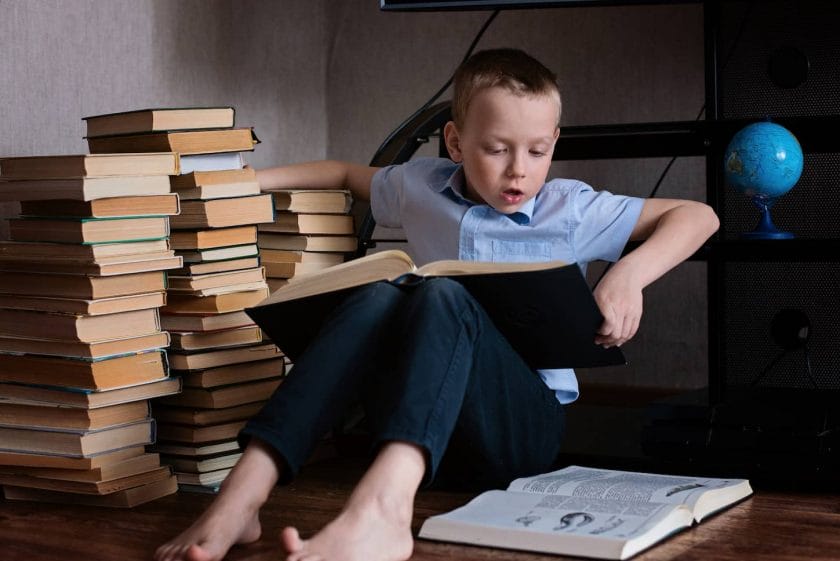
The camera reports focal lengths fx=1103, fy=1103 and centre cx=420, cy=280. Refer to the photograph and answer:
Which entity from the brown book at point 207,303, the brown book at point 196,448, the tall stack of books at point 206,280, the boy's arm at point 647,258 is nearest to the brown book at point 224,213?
the tall stack of books at point 206,280

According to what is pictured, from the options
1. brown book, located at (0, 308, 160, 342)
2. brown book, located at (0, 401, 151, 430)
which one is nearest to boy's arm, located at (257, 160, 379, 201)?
brown book, located at (0, 308, 160, 342)

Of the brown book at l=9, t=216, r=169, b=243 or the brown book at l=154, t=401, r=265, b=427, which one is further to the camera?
the brown book at l=154, t=401, r=265, b=427

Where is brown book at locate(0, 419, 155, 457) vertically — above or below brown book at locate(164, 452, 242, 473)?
above

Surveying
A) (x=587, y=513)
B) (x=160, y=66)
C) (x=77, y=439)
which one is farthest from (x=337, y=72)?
(x=587, y=513)

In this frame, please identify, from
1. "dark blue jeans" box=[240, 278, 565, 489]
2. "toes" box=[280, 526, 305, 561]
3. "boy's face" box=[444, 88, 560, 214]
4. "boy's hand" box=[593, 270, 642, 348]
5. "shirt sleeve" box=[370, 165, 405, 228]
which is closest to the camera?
"toes" box=[280, 526, 305, 561]

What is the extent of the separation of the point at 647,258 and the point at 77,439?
0.82 m

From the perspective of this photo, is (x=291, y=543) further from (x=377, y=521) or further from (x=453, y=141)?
(x=453, y=141)

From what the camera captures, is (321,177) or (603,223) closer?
(603,223)

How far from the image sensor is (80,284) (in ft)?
4.99

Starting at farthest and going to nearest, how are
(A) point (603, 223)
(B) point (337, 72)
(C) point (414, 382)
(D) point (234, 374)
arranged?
1. (B) point (337, 72)
2. (D) point (234, 374)
3. (A) point (603, 223)
4. (C) point (414, 382)

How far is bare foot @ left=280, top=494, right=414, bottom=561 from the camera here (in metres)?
1.13

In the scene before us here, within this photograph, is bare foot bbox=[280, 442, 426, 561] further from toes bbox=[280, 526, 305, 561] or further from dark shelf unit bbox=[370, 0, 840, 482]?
dark shelf unit bbox=[370, 0, 840, 482]

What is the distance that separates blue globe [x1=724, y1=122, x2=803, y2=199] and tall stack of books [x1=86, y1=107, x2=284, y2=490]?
2.34 feet

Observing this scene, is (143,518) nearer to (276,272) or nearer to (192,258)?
(192,258)
